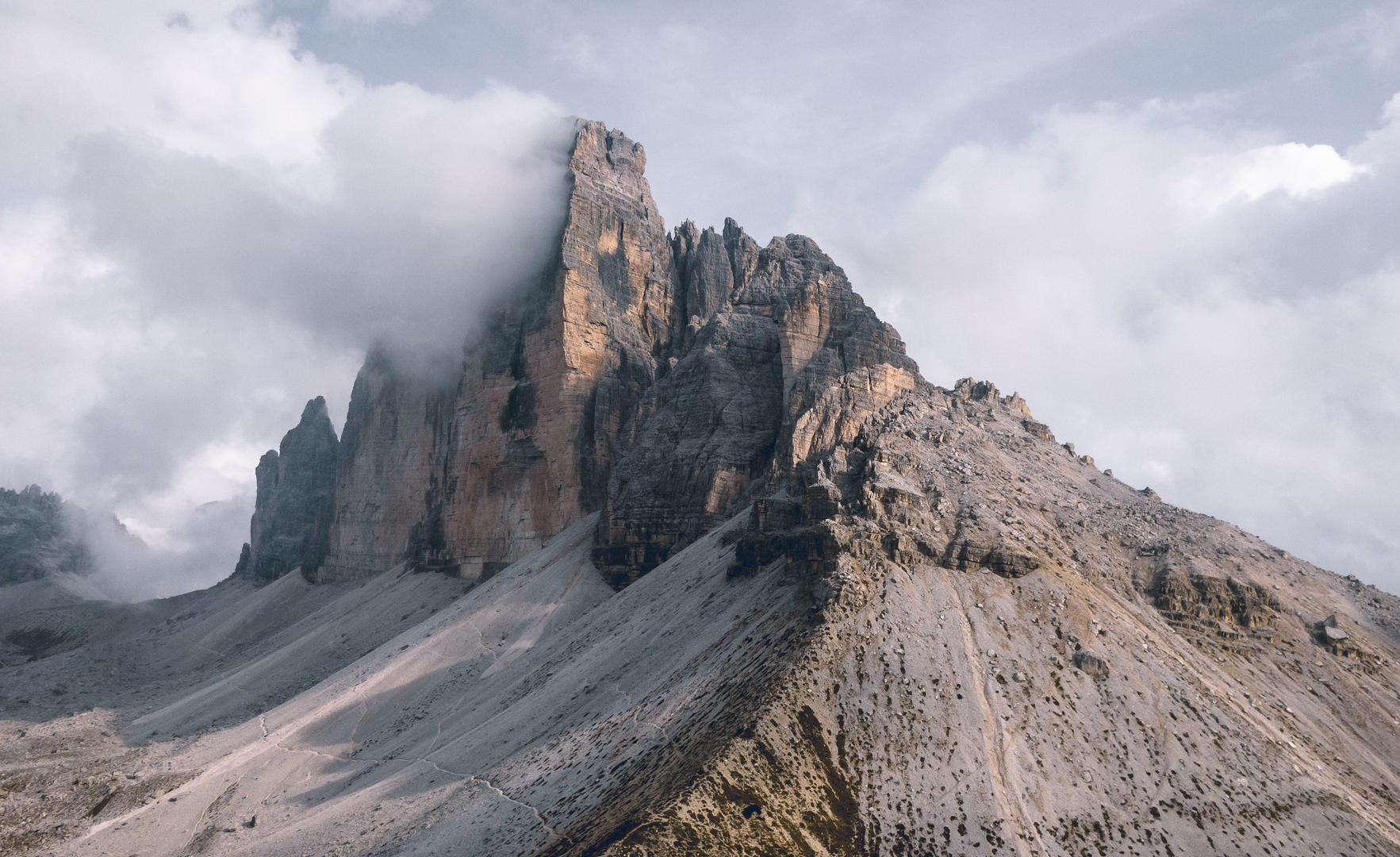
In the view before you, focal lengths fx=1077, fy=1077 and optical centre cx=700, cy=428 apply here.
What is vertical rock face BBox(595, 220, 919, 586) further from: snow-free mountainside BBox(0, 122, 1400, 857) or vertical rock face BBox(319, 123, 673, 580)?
vertical rock face BBox(319, 123, 673, 580)

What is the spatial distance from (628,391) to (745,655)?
8042 cm

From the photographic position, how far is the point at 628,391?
157m

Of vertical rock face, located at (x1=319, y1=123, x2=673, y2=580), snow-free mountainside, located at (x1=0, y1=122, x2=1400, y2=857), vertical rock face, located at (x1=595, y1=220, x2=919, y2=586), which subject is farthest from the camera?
vertical rock face, located at (x1=319, y1=123, x2=673, y2=580)

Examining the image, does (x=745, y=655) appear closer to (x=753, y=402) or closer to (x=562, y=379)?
(x=753, y=402)

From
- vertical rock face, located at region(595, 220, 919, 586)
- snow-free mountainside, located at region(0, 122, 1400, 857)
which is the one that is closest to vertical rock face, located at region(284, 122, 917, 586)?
vertical rock face, located at region(595, 220, 919, 586)

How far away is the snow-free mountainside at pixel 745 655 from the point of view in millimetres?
69562

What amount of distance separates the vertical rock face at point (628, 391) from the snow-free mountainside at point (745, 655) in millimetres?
576

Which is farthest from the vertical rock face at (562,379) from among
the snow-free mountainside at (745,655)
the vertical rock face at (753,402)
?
the vertical rock face at (753,402)

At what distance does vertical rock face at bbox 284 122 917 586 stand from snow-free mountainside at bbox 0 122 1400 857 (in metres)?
0.58

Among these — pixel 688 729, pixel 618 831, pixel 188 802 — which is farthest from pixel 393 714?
pixel 618 831

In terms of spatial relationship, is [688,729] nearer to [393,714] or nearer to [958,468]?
[958,468]

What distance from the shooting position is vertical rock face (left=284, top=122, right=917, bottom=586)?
127062mm

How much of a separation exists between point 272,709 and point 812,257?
3489 inches

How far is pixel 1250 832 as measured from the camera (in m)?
69.0
